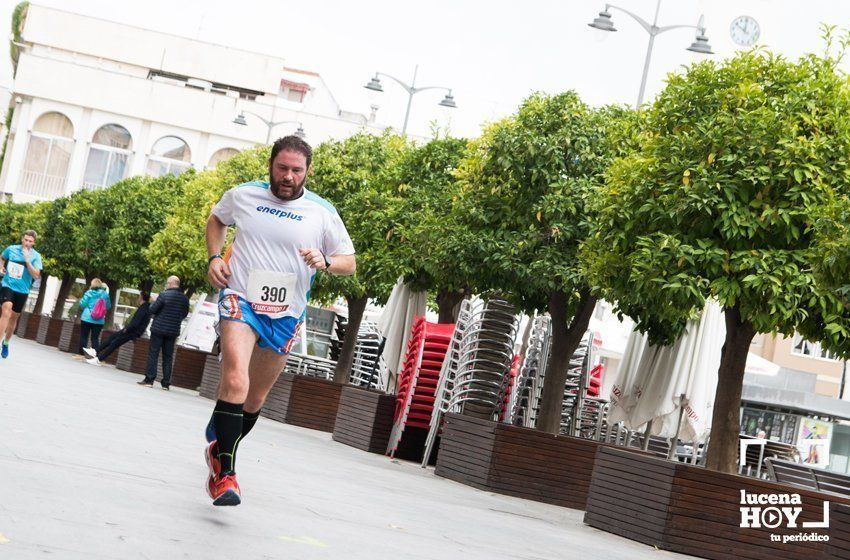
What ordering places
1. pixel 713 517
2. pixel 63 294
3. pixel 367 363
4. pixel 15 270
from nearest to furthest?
1. pixel 713 517
2. pixel 15 270
3. pixel 367 363
4. pixel 63 294

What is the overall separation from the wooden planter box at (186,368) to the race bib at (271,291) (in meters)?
22.3

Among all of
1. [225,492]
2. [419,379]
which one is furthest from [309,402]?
[225,492]

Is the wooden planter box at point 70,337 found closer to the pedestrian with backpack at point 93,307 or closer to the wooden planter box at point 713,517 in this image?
the pedestrian with backpack at point 93,307

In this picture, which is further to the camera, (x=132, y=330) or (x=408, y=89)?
(x=408, y=89)

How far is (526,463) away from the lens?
14156mm

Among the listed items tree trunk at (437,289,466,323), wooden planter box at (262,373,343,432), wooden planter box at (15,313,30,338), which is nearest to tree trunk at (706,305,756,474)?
wooden planter box at (262,373,343,432)

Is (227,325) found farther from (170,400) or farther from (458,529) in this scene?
(170,400)

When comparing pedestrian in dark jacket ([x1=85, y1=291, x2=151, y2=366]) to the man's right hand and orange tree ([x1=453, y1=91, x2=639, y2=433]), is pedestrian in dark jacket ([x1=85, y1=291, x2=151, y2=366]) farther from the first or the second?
the man's right hand

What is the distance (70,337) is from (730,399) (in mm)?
28549

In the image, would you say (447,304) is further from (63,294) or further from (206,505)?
(63,294)

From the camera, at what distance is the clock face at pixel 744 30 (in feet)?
116

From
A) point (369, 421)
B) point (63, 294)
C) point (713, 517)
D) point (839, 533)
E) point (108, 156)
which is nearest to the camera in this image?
point (839, 533)

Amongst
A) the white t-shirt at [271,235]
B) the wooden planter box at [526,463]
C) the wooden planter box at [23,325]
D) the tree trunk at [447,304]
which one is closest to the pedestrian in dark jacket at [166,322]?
the tree trunk at [447,304]

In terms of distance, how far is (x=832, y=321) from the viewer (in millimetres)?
10734
